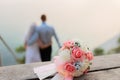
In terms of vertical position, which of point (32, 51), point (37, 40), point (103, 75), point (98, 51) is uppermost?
point (103, 75)

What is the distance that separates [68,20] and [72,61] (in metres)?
4.21

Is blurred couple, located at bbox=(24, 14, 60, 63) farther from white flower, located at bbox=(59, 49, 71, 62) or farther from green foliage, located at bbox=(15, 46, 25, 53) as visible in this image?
white flower, located at bbox=(59, 49, 71, 62)

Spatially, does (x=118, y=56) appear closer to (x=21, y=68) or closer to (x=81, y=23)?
(x=21, y=68)

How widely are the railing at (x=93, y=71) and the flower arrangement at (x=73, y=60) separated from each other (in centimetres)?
4

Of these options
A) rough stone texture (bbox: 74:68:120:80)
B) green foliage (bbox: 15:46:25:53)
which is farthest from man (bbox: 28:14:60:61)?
rough stone texture (bbox: 74:68:120:80)

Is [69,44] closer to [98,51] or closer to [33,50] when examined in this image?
[33,50]

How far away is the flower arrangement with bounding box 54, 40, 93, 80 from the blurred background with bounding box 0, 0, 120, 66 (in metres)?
3.67

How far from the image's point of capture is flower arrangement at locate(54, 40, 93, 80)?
1027mm

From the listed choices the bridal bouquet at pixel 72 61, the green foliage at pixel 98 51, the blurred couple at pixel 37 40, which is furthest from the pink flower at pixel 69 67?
the green foliage at pixel 98 51

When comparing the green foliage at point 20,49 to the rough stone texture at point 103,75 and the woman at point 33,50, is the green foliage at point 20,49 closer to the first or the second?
the woman at point 33,50

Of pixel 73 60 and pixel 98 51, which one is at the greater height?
pixel 73 60

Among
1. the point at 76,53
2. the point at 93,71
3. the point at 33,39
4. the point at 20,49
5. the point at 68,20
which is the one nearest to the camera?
the point at 76,53

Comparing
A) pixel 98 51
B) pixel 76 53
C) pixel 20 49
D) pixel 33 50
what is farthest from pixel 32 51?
pixel 76 53

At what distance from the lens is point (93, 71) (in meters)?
1.13
